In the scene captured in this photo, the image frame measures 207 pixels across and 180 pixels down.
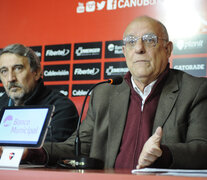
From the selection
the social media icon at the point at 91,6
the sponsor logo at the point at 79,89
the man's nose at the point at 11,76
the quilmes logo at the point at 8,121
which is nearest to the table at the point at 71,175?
the quilmes logo at the point at 8,121

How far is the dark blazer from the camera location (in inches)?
72.8

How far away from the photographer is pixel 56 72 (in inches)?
137

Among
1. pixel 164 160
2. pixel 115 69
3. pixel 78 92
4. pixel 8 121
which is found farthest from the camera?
pixel 78 92

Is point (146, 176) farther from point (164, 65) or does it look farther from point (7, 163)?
point (164, 65)

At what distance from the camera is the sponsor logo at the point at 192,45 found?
2984 mm

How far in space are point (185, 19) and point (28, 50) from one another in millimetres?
1302

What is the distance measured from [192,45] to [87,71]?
3.07ft

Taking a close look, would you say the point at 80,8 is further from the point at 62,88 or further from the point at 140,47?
the point at 140,47

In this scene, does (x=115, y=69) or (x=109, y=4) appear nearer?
(x=115, y=69)

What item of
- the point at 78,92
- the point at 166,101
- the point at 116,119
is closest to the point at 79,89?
the point at 78,92

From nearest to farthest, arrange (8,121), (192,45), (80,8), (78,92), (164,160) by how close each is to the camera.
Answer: (164,160) → (8,121) → (192,45) → (78,92) → (80,8)

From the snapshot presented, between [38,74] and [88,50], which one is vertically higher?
[88,50]

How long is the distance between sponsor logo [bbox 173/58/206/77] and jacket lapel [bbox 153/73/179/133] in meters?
0.91

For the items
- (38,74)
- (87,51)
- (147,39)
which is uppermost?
(87,51)
